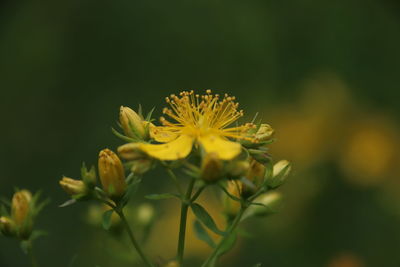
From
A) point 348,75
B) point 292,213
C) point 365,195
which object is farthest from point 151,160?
point 348,75

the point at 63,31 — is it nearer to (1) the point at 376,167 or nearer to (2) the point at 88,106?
(2) the point at 88,106

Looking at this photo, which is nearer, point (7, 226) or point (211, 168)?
point (211, 168)

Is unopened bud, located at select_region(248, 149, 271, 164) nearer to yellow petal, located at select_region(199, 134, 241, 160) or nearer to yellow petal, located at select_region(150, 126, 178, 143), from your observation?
yellow petal, located at select_region(199, 134, 241, 160)

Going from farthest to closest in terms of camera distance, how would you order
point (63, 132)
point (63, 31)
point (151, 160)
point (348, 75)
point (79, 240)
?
point (63, 31) → point (63, 132) → point (348, 75) → point (79, 240) → point (151, 160)

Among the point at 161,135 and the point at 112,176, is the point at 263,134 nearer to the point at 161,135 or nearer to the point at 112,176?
the point at 161,135

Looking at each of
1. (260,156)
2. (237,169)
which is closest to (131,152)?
(237,169)

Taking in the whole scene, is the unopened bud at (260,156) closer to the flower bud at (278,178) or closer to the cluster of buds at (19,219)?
the flower bud at (278,178)
